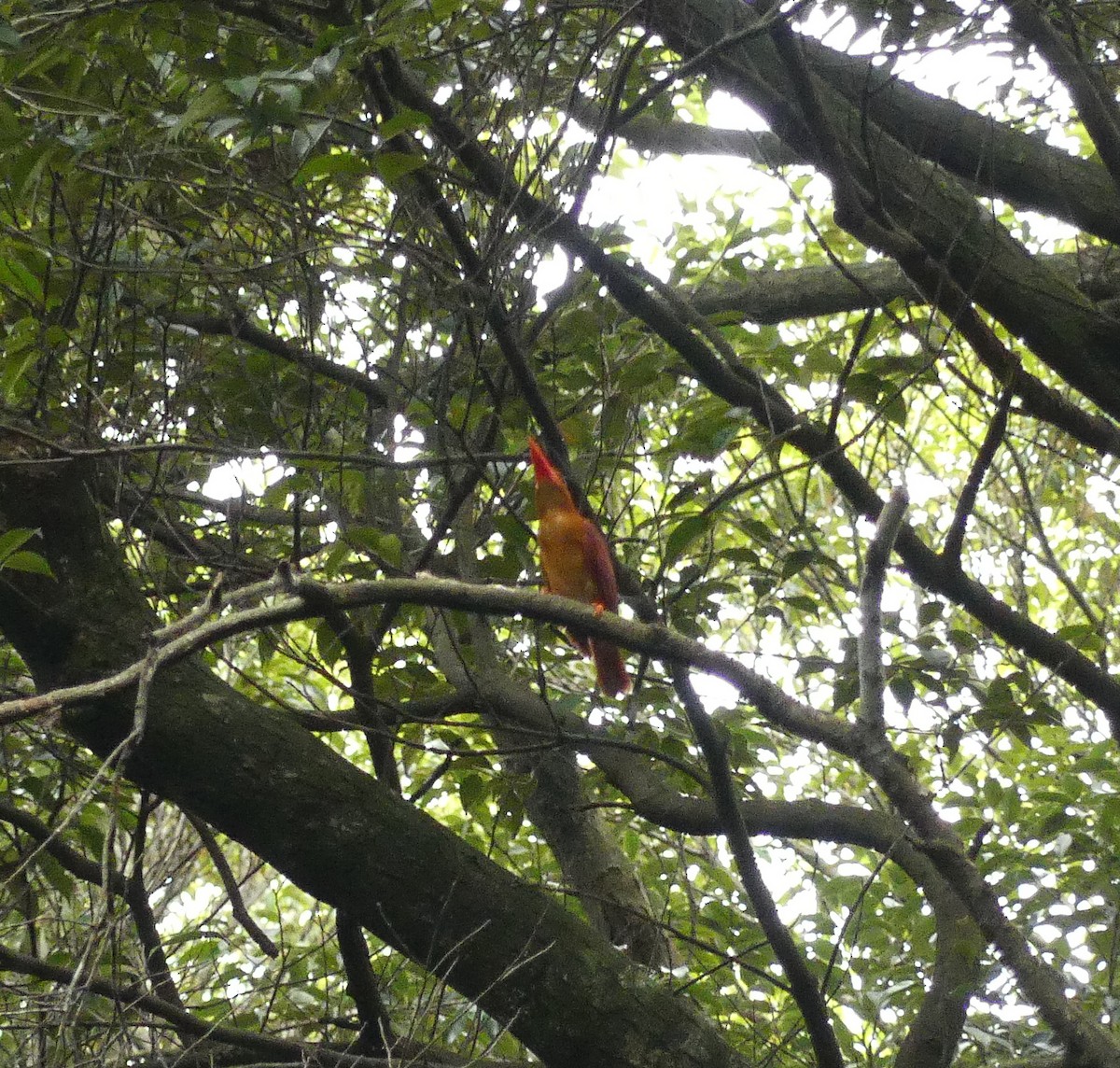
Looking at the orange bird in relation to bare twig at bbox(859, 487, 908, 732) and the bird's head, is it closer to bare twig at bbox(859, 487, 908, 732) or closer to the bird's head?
the bird's head

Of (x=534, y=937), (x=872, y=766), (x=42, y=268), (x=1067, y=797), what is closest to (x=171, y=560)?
(x=42, y=268)

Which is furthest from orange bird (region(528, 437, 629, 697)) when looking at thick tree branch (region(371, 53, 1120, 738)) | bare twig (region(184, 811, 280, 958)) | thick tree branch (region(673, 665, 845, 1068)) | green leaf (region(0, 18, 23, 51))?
green leaf (region(0, 18, 23, 51))

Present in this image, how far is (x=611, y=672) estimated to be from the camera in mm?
3965

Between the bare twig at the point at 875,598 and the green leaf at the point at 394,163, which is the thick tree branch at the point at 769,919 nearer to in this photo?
the bare twig at the point at 875,598

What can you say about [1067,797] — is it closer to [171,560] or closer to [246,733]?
→ [246,733]

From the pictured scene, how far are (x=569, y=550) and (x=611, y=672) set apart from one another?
0.62 metres

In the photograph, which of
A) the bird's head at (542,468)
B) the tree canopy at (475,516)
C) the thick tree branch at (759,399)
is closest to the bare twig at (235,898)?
the tree canopy at (475,516)

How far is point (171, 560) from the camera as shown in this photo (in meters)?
3.45

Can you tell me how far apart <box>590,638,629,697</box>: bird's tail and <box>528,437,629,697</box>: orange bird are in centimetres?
4

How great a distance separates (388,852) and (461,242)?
1293 millimetres

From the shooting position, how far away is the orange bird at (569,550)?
3240 millimetres

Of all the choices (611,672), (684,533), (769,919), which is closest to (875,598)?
(684,533)

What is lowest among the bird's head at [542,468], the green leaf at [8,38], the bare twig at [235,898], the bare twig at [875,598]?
the bare twig at [235,898]

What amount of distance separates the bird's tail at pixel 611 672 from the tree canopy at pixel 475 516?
268 mm
